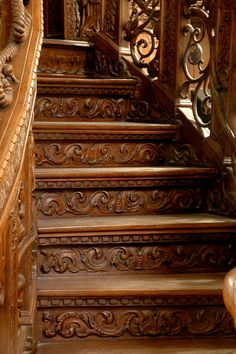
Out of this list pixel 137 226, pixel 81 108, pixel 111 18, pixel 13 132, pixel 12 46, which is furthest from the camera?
pixel 111 18

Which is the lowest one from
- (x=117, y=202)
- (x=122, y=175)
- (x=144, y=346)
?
(x=144, y=346)

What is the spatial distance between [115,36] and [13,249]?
2.71 metres

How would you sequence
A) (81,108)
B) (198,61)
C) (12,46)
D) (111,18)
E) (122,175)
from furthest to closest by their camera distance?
(111,18) < (81,108) < (198,61) < (122,175) < (12,46)

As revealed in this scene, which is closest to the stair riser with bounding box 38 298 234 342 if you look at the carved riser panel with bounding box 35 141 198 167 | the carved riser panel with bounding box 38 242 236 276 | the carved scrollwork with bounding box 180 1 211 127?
the carved riser panel with bounding box 38 242 236 276

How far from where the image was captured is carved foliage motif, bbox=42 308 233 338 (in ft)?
7.43

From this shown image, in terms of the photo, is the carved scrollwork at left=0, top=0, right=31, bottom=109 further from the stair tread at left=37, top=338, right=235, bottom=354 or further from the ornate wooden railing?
the stair tread at left=37, top=338, right=235, bottom=354

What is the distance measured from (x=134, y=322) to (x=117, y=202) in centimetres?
61

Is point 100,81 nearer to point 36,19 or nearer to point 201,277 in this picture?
point 201,277

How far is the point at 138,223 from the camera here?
8.21 feet

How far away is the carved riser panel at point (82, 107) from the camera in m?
3.34

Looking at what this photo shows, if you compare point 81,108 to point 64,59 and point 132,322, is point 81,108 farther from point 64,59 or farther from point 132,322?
point 132,322

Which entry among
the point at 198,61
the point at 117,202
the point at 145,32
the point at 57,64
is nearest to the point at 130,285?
the point at 117,202

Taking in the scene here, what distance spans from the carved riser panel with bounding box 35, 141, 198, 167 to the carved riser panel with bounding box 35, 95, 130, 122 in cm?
43

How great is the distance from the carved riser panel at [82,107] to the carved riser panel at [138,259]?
3.52ft
